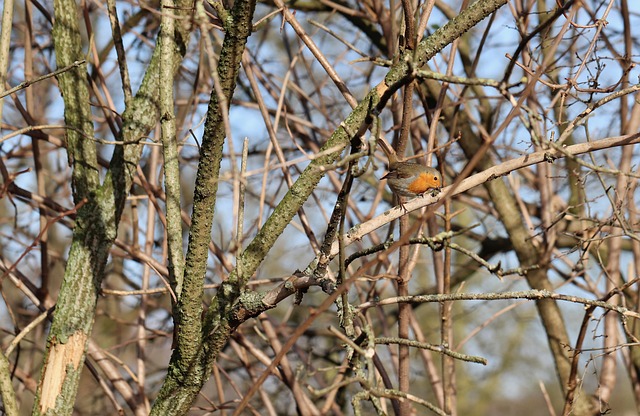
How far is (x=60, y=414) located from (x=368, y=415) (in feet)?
7.73

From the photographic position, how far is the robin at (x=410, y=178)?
2.42m

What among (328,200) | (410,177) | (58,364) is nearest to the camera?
(58,364)

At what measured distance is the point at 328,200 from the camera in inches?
138

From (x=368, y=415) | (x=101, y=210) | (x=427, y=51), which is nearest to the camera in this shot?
(x=427, y=51)

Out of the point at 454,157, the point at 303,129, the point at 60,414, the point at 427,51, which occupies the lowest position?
the point at 60,414

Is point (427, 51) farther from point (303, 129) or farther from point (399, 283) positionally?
point (303, 129)

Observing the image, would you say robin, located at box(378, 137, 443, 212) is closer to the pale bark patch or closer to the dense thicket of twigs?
the dense thicket of twigs

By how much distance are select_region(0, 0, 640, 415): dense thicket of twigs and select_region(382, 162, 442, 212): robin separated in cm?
15

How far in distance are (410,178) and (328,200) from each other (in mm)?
1029

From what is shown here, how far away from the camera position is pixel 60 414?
1815 mm

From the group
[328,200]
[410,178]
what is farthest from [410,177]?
[328,200]

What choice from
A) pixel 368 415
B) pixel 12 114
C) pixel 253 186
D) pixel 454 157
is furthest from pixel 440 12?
pixel 12 114

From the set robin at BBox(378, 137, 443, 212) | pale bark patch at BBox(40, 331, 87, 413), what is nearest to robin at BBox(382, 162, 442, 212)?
robin at BBox(378, 137, 443, 212)

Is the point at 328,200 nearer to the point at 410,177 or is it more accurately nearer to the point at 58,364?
the point at 410,177
